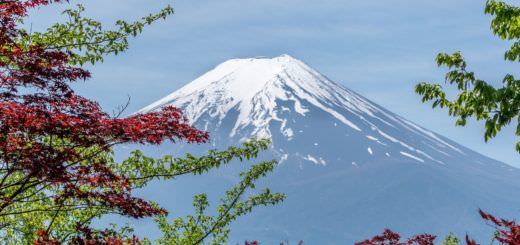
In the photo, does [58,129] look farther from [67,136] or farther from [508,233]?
[508,233]

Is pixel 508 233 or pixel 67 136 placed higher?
pixel 67 136

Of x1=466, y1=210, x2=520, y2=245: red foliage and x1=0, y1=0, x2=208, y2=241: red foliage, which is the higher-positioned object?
x1=0, y1=0, x2=208, y2=241: red foliage

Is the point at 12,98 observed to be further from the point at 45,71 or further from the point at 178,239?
the point at 178,239

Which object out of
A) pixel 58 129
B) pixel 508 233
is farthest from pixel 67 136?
pixel 508 233

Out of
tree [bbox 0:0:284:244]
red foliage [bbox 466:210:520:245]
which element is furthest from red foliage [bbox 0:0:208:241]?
red foliage [bbox 466:210:520:245]

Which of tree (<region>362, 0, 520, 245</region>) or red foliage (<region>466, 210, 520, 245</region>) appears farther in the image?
tree (<region>362, 0, 520, 245</region>)

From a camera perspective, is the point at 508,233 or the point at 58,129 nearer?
the point at 508,233

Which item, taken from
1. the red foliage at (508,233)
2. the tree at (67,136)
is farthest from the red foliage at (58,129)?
the red foliage at (508,233)

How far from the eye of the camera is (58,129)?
26.5 ft

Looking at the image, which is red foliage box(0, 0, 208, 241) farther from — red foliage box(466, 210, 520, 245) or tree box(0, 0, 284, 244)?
red foliage box(466, 210, 520, 245)

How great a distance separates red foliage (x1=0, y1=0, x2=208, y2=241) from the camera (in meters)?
7.82

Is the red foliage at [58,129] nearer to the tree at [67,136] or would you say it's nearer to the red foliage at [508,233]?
the tree at [67,136]

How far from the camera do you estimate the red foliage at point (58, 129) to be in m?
7.82

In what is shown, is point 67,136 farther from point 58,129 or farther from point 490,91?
point 490,91
